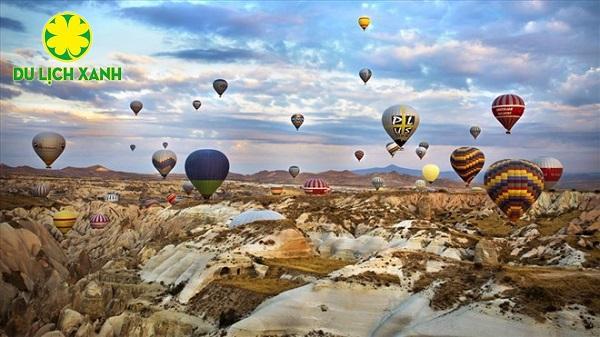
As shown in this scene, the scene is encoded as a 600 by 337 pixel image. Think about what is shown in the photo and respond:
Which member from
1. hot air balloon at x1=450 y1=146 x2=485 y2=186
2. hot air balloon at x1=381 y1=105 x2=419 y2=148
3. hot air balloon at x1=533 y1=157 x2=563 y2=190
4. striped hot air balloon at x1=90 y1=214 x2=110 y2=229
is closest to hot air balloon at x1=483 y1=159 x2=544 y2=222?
hot air balloon at x1=381 y1=105 x2=419 y2=148

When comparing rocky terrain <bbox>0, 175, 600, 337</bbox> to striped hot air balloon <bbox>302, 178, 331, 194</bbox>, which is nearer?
rocky terrain <bbox>0, 175, 600, 337</bbox>

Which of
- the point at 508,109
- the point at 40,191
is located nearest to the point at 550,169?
the point at 508,109

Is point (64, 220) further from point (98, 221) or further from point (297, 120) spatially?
point (297, 120)

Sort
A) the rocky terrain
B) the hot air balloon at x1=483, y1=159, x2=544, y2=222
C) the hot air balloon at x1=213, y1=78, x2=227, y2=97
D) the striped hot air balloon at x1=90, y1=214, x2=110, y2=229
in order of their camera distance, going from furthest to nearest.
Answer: the striped hot air balloon at x1=90, y1=214, x2=110, y2=229, the hot air balloon at x1=213, y1=78, x2=227, y2=97, the hot air balloon at x1=483, y1=159, x2=544, y2=222, the rocky terrain

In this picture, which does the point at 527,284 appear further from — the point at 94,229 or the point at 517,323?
the point at 94,229

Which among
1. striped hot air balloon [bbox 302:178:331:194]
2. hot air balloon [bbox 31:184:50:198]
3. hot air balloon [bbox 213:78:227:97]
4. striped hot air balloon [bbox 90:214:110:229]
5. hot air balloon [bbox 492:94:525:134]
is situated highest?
hot air balloon [bbox 213:78:227:97]

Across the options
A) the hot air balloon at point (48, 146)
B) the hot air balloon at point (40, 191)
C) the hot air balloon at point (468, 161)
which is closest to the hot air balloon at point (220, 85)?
the hot air balloon at point (48, 146)

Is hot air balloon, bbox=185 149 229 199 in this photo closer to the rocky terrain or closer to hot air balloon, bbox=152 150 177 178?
the rocky terrain
